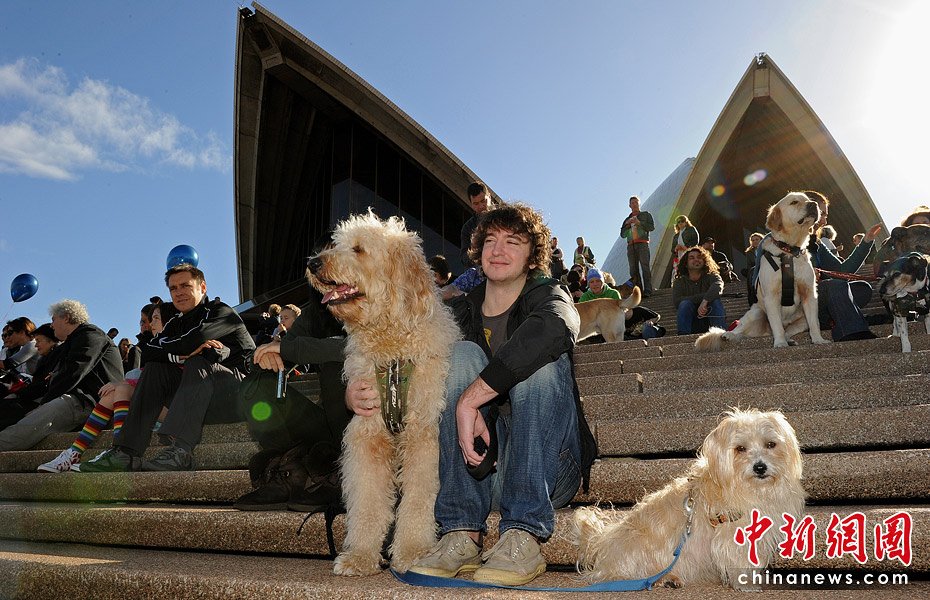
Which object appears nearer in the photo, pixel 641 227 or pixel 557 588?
pixel 557 588

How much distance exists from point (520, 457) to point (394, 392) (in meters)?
0.58

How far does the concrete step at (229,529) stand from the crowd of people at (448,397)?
131 millimetres

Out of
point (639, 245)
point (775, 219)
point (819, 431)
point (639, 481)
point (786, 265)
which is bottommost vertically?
point (639, 481)

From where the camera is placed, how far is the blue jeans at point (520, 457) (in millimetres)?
2143

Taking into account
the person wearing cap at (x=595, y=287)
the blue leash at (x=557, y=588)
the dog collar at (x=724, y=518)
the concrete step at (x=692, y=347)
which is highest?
the person wearing cap at (x=595, y=287)

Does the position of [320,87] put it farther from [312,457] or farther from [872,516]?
[872,516]

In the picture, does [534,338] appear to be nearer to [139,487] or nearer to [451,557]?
[451,557]

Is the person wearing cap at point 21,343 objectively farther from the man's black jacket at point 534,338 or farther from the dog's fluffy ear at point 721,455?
the dog's fluffy ear at point 721,455

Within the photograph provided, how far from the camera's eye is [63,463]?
182 inches

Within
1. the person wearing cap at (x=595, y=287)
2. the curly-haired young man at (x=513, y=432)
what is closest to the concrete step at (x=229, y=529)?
the curly-haired young man at (x=513, y=432)

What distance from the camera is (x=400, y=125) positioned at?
2266 cm

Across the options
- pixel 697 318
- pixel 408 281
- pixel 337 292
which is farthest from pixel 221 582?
pixel 697 318

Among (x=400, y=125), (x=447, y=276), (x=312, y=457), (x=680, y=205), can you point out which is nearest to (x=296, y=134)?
(x=400, y=125)

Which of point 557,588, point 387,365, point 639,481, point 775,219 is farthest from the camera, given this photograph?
point 775,219
